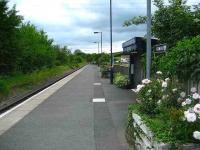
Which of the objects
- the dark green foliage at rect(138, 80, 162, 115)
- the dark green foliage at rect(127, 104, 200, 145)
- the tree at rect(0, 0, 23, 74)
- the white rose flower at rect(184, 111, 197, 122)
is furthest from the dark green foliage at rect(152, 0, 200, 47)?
the tree at rect(0, 0, 23, 74)

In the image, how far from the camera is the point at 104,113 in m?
17.5

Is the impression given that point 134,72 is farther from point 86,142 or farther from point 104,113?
point 86,142

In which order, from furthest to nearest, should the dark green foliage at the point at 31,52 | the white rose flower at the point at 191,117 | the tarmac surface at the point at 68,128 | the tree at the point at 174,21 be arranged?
the dark green foliage at the point at 31,52 → the tree at the point at 174,21 → the tarmac surface at the point at 68,128 → the white rose flower at the point at 191,117

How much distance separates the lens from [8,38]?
29109 mm

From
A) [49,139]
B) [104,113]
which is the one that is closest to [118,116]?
[104,113]

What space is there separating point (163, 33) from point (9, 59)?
13.0 m

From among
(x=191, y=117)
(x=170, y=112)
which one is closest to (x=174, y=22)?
(x=170, y=112)

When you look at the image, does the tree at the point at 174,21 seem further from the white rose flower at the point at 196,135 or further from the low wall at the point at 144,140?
the white rose flower at the point at 196,135

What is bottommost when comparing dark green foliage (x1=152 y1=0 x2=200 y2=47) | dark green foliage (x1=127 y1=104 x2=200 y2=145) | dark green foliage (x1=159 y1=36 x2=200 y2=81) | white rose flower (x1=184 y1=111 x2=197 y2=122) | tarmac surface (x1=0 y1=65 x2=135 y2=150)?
tarmac surface (x1=0 y1=65 x2=135 y2=150)

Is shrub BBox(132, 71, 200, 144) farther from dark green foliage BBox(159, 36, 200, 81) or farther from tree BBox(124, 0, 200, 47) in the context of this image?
tree BBox(124, 0, 200, 47)

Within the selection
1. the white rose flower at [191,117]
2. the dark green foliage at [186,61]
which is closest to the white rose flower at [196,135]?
the white rose flower at [191,117]

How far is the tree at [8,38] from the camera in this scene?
28250 mm

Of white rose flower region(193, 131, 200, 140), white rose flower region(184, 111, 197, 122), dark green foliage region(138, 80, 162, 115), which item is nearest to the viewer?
white rose flower region(193, 131, 200, 140)

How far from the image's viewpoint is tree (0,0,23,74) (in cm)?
2825
